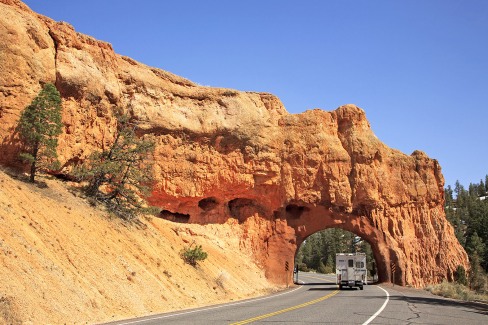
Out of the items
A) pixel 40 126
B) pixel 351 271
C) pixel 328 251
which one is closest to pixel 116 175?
pixel 40 126

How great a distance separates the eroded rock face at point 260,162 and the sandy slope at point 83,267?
21.4 ft

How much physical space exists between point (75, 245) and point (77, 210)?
14.3ft

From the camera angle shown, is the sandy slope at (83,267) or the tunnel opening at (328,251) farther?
the tunnel opening at (328,251)

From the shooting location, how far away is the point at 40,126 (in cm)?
2350

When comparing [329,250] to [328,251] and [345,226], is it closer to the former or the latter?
[328,251]

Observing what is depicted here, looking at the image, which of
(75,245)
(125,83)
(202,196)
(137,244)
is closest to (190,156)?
(202,196)

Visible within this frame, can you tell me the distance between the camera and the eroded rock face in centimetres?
3083

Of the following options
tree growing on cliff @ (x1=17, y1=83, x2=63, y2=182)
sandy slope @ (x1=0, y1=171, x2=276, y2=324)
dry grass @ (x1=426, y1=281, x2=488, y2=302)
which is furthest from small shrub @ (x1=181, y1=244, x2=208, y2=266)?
dry grass @ (x1=426, y1=281, x2=488, y2=302)

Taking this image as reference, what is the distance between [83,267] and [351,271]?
2357cm

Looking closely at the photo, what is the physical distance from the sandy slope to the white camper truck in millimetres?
7762

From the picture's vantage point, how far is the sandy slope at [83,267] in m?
14.5

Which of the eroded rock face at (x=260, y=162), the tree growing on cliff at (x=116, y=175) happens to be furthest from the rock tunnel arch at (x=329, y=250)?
the tree growing on cliff at (x=116, y=175)

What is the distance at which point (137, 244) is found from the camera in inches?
985

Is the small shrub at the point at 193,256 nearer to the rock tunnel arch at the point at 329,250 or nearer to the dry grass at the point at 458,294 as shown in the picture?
the dry grass at the point at 458,294
